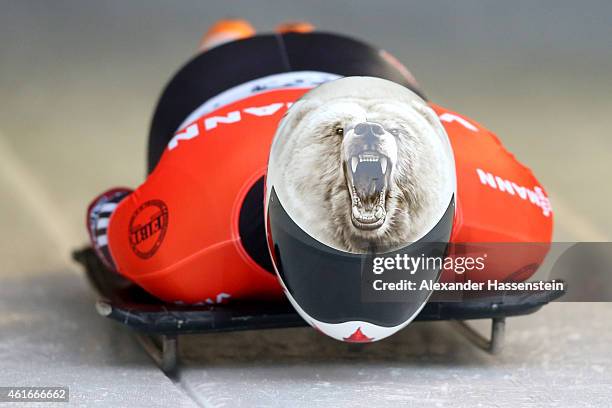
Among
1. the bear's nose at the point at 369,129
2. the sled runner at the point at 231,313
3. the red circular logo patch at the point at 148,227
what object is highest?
the bear's nose at the point at 369,129

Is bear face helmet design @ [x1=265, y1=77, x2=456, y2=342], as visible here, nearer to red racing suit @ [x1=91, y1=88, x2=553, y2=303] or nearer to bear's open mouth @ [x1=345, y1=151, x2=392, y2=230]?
bear's open mouth @ [x1=345, y1=151, x2=392, y2=230]

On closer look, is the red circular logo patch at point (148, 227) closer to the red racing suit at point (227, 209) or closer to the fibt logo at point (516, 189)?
the red racing suit at point (227, 209)

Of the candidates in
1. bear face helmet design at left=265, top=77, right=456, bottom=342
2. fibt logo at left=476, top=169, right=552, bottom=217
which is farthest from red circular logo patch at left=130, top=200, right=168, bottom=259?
fibt logo at left=476, top=169, right=552, bottom=217

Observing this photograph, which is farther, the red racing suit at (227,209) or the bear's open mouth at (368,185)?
the red racing suit at (227,209)

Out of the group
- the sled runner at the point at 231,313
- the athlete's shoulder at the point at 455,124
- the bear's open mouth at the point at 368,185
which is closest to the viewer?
the bear's open mouth at the point at 368,185

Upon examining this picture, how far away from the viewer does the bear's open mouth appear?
207cm

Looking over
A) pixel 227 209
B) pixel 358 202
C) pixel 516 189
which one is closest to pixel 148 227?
pixel 227 209

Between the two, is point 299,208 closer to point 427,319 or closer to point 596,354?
point 427,319

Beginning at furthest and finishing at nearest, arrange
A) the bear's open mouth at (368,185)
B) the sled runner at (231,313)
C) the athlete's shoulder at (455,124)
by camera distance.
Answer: the athlete's shoulder at (455,124)
the sled runner at (231,313)
the bear's open mouth at (368,185)

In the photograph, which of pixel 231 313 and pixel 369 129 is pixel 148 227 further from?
pixel 369 129

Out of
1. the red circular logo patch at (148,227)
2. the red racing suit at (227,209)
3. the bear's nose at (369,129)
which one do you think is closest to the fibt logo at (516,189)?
the red racing suit at (227,209)

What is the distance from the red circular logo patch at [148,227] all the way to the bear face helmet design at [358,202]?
0.32 metres

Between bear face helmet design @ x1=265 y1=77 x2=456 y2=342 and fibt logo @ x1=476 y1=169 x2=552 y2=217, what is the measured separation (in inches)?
11.5

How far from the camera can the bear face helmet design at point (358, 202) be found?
6.88 ft
